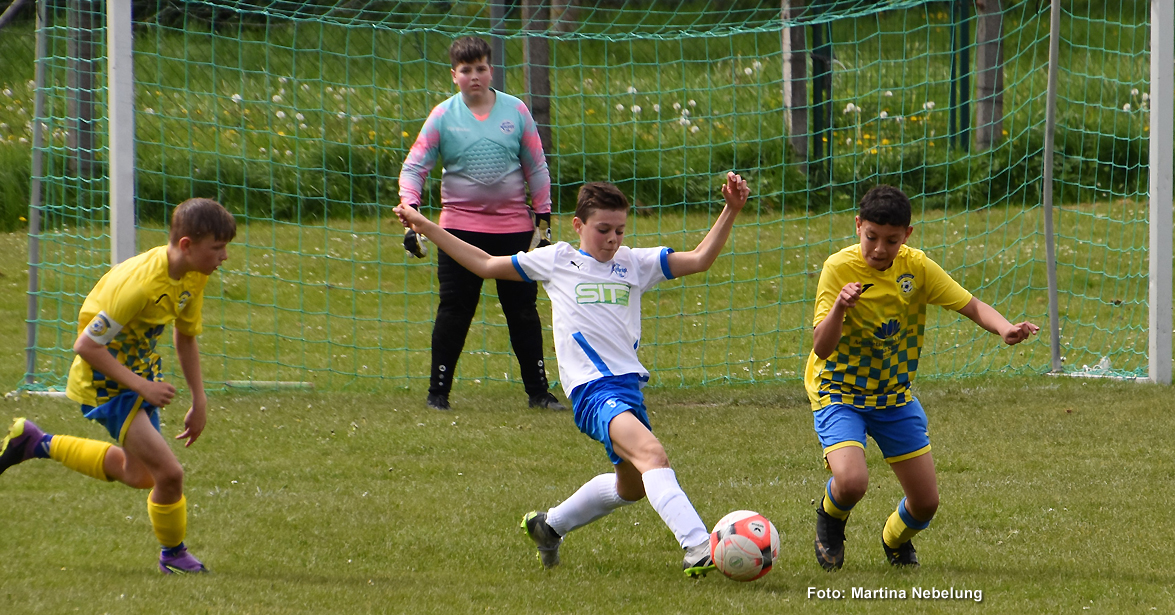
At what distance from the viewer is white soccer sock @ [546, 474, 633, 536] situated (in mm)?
4414

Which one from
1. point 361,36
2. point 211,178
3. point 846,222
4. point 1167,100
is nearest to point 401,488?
point 1167,100

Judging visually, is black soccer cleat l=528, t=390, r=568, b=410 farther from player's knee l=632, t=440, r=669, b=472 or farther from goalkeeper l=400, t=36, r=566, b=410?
player's knee l=632, t=440, r=669, b=472

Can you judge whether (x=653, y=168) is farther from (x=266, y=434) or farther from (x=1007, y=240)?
(x=266, y=434)

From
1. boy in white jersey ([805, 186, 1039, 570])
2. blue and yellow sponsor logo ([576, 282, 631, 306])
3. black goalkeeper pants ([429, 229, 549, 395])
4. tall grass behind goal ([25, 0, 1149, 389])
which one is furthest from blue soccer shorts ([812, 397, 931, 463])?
tall grass behind goal ([25, 0, 1149, 389])

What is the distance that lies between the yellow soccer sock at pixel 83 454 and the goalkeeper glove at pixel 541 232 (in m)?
2.83

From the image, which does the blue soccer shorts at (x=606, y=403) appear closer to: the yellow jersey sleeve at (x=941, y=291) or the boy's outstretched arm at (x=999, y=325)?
the yellow jersey sleeve at (x=941, y=291)

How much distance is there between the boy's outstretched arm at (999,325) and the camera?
4.18m

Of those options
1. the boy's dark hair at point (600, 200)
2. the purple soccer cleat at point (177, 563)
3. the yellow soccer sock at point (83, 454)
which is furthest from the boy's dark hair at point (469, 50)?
the purple soccer cleat at point (177, 563)

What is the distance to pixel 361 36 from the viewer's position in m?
14.6

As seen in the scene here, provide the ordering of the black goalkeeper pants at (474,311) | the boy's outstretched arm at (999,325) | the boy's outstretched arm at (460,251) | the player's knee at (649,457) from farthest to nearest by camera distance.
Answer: the black goalkeeper pants at (474,311) < the boy's outstretched arm at (460,251) < the boy's outstretched arm at (999,325) < the player's knee at (649,457)

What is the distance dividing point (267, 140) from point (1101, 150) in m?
7.14

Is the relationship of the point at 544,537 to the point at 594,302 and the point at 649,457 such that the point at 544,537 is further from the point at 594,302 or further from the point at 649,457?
the point at 594,302

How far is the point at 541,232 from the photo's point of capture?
7070 mm

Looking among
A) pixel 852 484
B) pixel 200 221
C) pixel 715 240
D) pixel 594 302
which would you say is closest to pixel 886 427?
pixel 852 484
